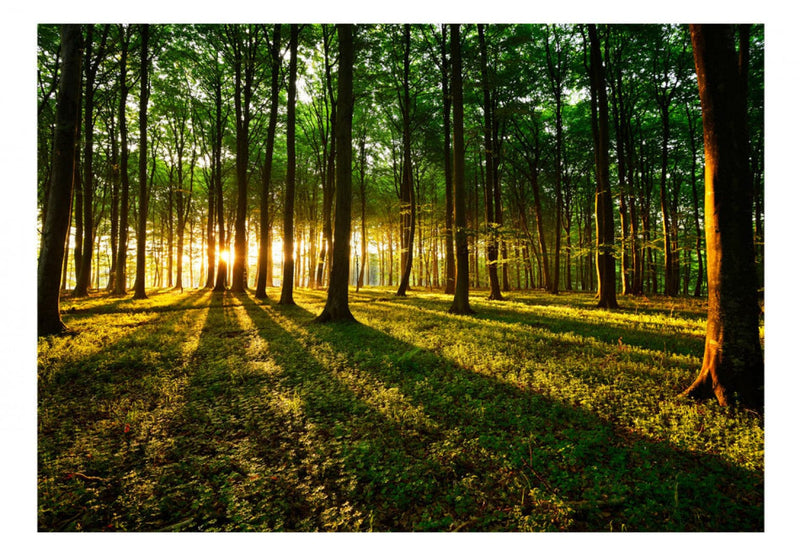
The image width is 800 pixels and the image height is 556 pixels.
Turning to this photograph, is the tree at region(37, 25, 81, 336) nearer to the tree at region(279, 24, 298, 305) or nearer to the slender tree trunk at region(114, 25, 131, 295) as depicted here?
the tree at region(279, 24, 298, 305)

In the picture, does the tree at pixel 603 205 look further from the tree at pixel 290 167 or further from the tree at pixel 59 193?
the tree at pixel 59 193

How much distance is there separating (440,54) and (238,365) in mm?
17535

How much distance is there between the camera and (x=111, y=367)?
5.38 metres

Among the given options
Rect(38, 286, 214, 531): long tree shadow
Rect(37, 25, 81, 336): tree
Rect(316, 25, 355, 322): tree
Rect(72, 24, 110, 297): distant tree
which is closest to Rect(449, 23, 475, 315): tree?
Rect(316, 25, 355, 322): tree

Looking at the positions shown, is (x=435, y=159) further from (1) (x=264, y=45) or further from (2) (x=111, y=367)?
(2) (x=111, y=367)

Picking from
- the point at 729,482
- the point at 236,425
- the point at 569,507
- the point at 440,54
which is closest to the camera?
the point at 569,507

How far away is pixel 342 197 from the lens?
388 inches

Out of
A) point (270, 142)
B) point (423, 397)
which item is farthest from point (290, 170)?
point (423, 397)

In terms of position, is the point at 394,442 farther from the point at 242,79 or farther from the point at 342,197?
the point at 242,79

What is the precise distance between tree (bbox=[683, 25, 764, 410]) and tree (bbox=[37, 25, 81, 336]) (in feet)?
40.7

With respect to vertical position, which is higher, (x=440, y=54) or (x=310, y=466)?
(x=440, y=54)

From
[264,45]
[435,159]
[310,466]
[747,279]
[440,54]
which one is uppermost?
[264,45]

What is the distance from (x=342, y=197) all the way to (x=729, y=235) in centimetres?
877
